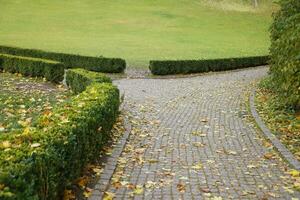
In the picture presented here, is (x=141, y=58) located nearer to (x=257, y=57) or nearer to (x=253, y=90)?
(x=257, y=57)

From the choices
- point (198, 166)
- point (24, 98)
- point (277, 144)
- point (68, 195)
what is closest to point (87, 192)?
point (68, 195)

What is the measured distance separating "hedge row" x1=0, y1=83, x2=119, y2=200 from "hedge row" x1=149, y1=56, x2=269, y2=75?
1853 cm

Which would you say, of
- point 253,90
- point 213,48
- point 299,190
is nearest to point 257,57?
point 213,48

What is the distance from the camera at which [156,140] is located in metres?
10.1

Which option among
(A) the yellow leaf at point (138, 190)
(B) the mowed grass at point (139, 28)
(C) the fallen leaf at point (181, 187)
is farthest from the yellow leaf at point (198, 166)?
(B) the mowed grass at point (139, 28)

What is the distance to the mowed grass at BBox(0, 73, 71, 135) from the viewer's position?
1177cm

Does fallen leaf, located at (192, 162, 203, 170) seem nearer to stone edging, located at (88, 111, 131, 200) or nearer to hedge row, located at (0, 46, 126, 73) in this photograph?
stone edging, located at (88, 111, 131, 200)

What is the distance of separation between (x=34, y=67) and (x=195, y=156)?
15608 millimetres

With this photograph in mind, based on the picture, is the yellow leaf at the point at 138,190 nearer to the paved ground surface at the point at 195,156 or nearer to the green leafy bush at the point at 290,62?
the paved ground surface at the point at 195,156

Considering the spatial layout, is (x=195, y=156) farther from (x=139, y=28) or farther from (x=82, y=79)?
(x=139, y=28)

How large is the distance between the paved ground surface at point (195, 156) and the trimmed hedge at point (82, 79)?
1.34 meters

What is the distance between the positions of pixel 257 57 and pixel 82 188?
29804 millimetres

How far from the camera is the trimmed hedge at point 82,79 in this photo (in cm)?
1452

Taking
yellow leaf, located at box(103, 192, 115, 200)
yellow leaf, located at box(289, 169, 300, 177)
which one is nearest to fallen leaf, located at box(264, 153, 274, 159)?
yellow leaf, located at box(289, 169, 300, 177)
